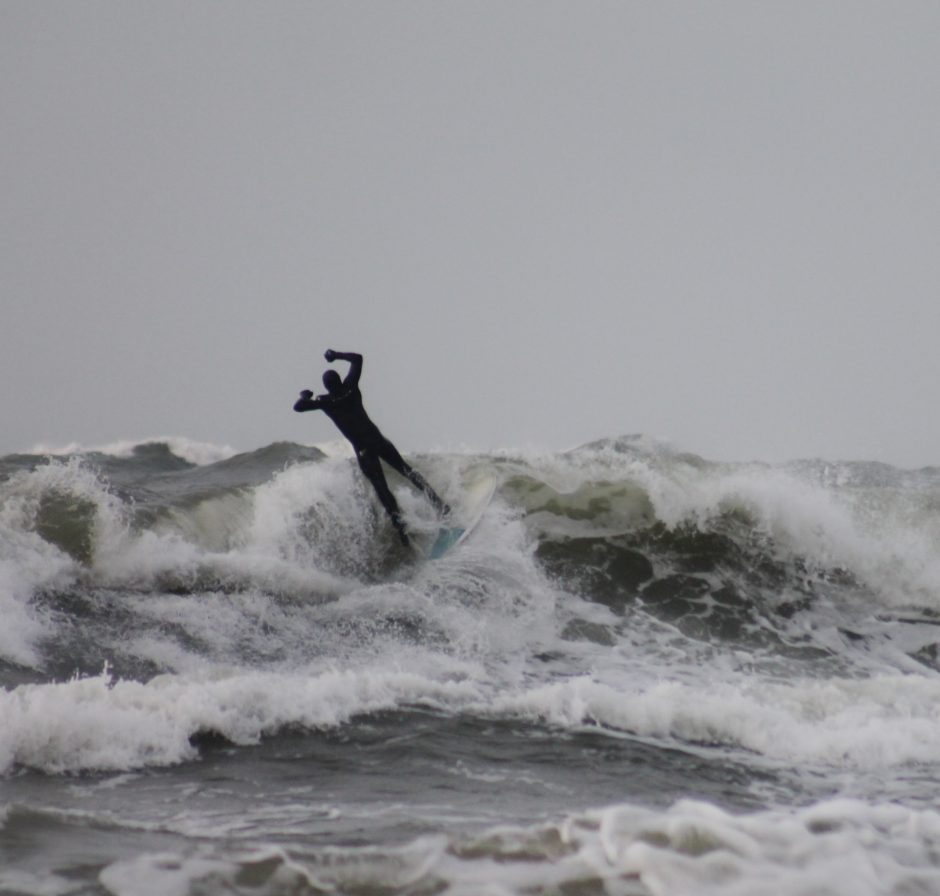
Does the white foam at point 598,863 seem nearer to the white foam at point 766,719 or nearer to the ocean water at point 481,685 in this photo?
the ocean water at point 481,685

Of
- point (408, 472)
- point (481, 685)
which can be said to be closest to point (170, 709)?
point (481, 685)

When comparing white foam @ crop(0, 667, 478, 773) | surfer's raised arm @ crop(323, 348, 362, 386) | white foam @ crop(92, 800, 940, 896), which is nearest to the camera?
white foam @ crop(92, 800, 940, 896)

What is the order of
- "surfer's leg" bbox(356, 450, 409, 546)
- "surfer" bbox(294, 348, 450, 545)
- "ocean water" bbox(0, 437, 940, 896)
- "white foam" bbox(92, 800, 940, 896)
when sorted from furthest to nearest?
1. "surfer's leg" bbox(356, 450, 409, 546)
2. "surfer" bbox(294, 348, 450, 545)
3. "ocean water" bbox(0, 437, 940, 896)
4. "white foam" bbox(92, 800, 940, 896)

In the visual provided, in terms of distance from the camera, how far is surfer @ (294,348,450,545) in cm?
928

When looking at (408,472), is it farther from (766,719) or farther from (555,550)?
(766,719)

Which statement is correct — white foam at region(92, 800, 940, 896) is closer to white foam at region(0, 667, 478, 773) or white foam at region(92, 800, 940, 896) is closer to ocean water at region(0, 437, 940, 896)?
ocean water at region(0, 437, 940, 896)

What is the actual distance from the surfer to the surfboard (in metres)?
0.39

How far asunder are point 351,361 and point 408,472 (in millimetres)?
1350

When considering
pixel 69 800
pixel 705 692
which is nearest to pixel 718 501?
pixel 705 692

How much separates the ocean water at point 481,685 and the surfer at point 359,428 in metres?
0.41

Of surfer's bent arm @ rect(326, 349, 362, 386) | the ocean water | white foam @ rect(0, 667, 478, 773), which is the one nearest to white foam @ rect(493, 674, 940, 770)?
the ocean water

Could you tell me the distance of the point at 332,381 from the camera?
30.5 ft

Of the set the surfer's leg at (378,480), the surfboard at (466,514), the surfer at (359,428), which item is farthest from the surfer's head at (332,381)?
the surfboard at (466,514)

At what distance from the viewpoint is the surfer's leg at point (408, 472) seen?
962 cm
